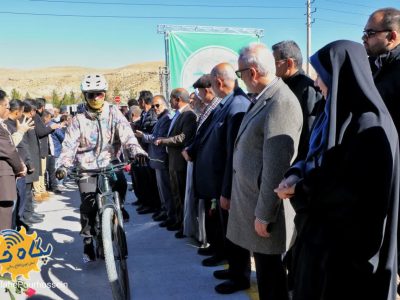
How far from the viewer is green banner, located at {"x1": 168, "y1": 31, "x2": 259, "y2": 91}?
29.3 feet

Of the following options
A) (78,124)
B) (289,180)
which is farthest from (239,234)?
(78,124)

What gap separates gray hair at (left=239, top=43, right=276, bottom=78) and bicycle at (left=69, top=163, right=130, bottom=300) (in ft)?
5.72

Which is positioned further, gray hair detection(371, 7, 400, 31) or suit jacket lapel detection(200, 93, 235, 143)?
suit jacket lapel detection(200, 93, 235, 143)

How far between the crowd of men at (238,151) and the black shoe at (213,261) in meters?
0.01

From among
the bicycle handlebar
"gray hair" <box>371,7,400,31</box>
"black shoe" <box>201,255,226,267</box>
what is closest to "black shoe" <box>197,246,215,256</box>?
"black shoe" <box>201,255,226,267</box>

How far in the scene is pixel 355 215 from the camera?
178 cm

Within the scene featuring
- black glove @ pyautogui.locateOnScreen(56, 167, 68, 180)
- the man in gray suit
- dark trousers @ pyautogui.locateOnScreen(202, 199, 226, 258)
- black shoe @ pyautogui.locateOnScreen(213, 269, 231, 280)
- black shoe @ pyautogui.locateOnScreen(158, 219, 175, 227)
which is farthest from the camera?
black shoe @ pyautogui.locateOnScreen(158, 219, 175, 227)

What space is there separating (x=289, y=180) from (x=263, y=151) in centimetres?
48

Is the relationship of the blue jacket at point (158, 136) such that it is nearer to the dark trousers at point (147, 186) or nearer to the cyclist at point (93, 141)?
the dark trousers at point (147, 186)

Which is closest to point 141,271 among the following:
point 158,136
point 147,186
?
point 158,136

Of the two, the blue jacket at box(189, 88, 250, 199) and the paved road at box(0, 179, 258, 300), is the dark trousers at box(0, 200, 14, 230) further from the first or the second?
the blue jacket at box(189, 88, 250, 199)

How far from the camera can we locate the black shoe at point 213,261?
14.1 ft

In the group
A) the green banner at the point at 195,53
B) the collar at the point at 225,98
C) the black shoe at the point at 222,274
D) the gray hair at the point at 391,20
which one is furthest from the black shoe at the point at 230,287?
the green banner at the point at 195,53

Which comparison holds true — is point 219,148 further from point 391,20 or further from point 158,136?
point 158,136
